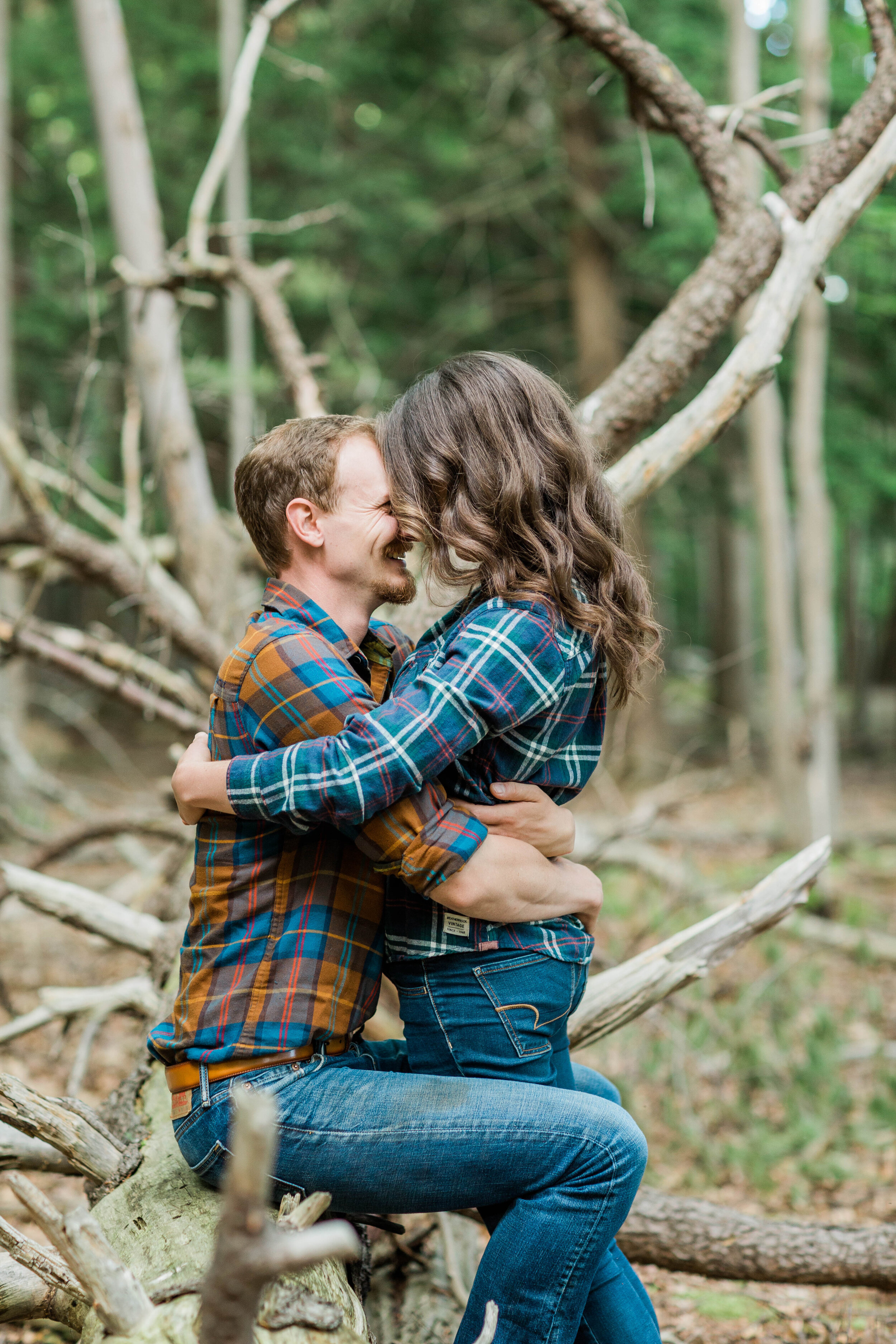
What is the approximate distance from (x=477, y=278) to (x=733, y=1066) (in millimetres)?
9664

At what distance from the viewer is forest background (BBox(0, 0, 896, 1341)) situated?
7.52 m

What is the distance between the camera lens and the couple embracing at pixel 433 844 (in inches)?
70.0

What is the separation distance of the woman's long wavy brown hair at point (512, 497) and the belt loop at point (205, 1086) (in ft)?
3.20

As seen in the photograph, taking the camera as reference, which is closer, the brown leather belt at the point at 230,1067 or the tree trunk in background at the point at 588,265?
the brown leather belt at the point at 230,1067

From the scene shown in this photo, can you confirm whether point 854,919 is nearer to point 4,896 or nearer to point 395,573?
point 4,896

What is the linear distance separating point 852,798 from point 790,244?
1025cm

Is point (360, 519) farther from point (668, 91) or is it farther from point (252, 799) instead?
point (668, 91)

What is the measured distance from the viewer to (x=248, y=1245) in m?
1.19

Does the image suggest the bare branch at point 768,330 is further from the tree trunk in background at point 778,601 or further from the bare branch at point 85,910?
the tree trunk in background at point 778,601

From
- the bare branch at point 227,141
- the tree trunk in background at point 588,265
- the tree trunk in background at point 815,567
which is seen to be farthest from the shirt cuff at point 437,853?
the tree trunk in background at point 588,265

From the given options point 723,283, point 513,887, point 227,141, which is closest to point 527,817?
point 513,887

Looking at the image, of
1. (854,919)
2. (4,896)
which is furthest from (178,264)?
(854,919)

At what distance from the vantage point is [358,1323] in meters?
1.72

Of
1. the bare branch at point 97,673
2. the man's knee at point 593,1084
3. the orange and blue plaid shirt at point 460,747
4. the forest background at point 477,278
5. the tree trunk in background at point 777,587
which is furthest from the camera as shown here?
the tree trunk in background at point 777,587
